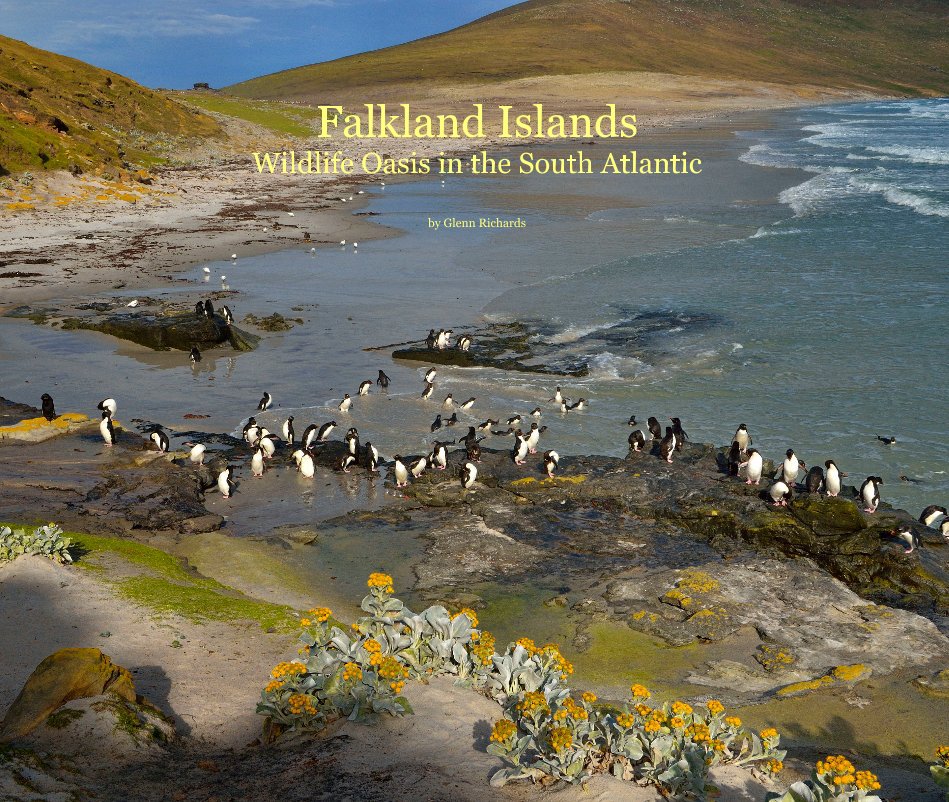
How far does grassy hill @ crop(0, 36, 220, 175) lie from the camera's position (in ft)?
159

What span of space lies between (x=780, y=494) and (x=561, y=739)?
9291 millimetres

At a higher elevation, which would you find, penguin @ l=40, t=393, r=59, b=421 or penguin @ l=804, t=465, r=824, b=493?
penguin @ l=40, t=393, r=59, b=421

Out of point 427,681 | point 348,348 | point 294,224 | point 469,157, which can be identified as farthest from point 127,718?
point 469,157

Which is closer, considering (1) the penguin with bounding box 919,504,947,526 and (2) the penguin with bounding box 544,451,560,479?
(1) the penguin with bounding box 919,504,947,526

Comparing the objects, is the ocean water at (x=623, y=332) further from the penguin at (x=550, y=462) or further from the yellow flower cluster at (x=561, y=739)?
the yellow flower cluster at (x=561, y=739)

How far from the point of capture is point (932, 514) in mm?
14320

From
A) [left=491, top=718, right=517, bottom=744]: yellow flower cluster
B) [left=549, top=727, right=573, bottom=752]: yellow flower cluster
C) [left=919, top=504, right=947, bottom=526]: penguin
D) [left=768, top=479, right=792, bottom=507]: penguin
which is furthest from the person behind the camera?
[left=919, top=504, right=947, bottom=526]: penguin

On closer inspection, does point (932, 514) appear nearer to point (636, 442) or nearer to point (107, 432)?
point (636, 442)

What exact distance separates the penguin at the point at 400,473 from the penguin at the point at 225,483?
3.07 meters

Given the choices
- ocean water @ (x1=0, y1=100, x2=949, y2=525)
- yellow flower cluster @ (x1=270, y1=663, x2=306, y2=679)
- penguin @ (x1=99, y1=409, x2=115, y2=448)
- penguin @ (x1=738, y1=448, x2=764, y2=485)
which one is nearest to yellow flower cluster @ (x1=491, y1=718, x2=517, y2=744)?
yellow flower cluster @ (x1=270, y1=663, x2=306, y2=679)

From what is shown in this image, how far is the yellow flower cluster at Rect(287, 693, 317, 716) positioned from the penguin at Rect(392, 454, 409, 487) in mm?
8975

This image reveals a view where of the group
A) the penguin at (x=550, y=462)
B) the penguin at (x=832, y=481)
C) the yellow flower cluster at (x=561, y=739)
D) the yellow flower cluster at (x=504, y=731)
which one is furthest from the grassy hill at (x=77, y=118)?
the yellow flower cluster at (x=561, y=739)

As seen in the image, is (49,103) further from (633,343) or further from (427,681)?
(427,681)

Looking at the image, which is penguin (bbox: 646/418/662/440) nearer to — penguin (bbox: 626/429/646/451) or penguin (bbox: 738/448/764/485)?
penguin (bbox: 626/429/646/451)
